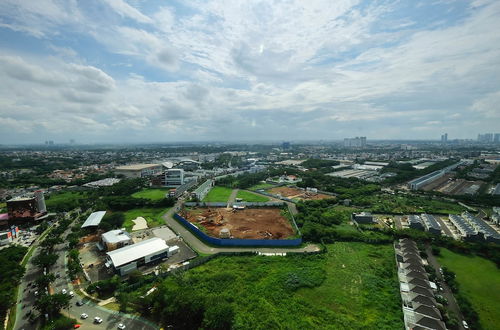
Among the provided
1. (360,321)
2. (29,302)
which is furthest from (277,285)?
(29,302)

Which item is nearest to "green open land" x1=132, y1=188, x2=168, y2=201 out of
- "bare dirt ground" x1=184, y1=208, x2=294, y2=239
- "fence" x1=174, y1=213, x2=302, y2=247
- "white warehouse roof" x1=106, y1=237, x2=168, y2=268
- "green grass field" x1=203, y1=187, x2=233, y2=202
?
"green grass field" x1=203, y1=187, x2=233, y2=202

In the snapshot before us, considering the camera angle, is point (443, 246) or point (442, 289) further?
point (443, 246)

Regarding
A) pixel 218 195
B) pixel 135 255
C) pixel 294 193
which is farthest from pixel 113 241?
pixel 294 193

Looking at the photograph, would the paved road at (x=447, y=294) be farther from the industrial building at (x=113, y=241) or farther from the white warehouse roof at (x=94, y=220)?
the white warehouse roof at (x=94, y=220)

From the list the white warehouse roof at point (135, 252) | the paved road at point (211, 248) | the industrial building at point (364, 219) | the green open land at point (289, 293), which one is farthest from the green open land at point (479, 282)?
the white warehouse roof at point (135, 252)

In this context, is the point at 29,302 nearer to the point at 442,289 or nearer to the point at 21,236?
the point at 21,236

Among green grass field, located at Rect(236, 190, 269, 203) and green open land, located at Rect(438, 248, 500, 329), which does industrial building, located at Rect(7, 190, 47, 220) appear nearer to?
green grass field, located at Rect(236, 190, 269, 203)
